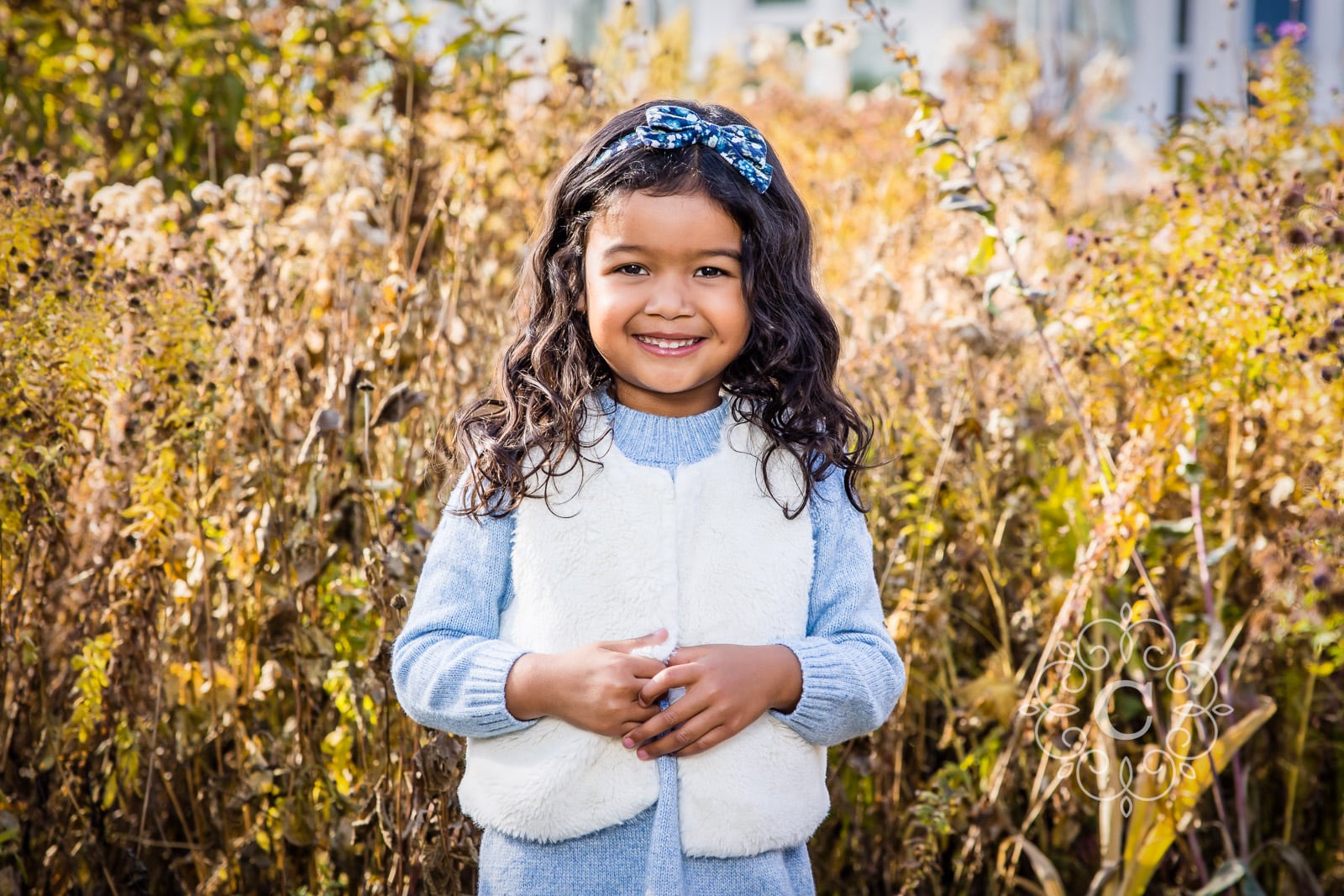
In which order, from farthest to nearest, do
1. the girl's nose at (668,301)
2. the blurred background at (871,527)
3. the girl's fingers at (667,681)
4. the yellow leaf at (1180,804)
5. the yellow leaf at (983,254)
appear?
the yellow leaf at (983,254) < the yellow leaf at (1180,804) < the blurred background at (871,527) < the girl's nose at (668,301) < the girl's fingers at (667,681)

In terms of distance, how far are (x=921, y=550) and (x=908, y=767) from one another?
44cm

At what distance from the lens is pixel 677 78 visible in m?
5.02

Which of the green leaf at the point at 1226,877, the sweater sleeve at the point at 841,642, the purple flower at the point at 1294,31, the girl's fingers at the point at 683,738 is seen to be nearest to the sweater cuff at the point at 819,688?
the sweater sleeve at the point at 841,642

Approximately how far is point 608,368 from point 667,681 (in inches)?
17.6

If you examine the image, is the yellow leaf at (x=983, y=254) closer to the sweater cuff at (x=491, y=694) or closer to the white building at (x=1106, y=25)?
the sweater cuff at (x=491, y=694)

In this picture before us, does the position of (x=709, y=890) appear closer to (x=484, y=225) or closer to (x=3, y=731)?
(x=3, y=731)

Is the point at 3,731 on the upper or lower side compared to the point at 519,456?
lower

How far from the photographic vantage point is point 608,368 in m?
1.58

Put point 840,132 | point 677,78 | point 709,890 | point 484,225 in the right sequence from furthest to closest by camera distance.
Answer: point 840,132 < point 677,78 < point 484,225 < point 709,890

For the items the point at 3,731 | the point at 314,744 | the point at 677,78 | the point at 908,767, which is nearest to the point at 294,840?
the point at 314,744

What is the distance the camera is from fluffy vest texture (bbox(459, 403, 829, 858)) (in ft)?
4.53

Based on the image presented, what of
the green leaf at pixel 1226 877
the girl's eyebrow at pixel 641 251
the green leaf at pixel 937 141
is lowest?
the green leaf at pixel 1226 877

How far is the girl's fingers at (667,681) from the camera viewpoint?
132 cm

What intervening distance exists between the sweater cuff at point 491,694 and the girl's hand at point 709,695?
→ 0.45 ft
